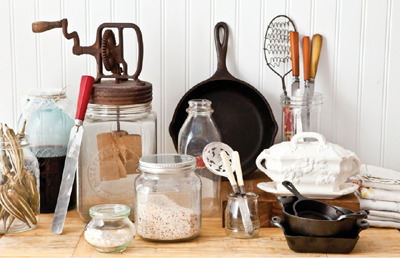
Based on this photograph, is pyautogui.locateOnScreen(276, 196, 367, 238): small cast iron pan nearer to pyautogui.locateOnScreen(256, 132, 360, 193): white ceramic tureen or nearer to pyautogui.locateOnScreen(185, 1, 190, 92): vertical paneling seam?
pyautogui.locateOnScreen(256, 132, 360, 193): white ceramic tureen

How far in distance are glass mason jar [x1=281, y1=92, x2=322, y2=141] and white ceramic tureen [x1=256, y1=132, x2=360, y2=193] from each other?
0.68 ft

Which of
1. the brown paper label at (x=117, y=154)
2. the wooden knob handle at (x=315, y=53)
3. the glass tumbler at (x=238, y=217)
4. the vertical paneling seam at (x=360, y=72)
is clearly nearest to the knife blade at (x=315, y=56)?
the wooden knob handle at (x=315, y=53)

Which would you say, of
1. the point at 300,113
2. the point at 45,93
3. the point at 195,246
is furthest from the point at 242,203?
the point at 45,93

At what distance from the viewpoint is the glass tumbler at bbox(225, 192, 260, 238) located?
1071mm

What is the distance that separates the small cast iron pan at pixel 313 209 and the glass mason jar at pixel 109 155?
0.43m

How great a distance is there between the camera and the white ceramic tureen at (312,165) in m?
1.10

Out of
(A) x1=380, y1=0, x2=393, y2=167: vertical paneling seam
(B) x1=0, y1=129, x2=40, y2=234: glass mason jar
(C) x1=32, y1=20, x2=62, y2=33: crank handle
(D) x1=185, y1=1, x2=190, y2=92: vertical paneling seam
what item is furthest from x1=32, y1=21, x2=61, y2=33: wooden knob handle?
(A) x1=380, y1=0, x2=393, y2=167: vertical paneling seam

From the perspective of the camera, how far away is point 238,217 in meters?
1.08

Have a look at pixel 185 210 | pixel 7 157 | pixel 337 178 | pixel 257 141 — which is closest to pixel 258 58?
pixel 257 141

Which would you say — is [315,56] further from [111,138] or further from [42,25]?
[42,25]

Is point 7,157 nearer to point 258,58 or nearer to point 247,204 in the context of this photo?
point 247,204

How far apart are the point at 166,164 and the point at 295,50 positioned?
1.89ft

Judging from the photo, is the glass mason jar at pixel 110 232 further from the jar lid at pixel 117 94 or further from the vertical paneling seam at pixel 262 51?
the vertical paneling seam at pixel 262 51

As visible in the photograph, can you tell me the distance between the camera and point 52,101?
4.08 feet
